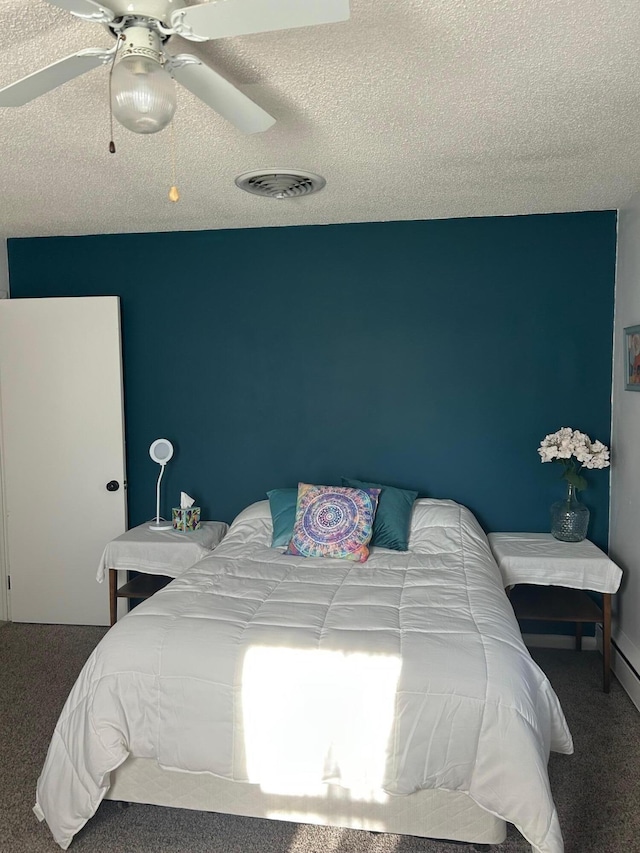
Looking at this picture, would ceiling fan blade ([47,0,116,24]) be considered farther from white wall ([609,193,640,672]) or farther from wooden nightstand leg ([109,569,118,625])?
wooden nightstand leg ([109,569,118,625])

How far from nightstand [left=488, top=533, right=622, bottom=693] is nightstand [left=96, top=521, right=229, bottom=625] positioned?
1665 millimetres

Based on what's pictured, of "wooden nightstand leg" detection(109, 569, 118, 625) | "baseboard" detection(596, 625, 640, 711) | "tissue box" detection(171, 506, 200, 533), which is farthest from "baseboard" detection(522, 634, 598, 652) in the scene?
"wooden nightstand leg" detection(109, 569, 118, 625)

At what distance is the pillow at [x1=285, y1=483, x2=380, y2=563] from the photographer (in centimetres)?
363

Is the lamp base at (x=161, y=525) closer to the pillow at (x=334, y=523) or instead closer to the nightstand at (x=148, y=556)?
the nightstand at (x=148, y=556)

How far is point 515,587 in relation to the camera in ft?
13.5

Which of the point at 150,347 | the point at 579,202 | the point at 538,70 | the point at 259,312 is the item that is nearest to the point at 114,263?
the point at 150,347

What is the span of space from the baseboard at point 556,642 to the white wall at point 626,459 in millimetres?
237

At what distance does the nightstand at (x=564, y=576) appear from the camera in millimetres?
3629

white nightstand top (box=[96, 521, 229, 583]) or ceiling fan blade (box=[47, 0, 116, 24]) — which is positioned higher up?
ceiling fan blade (box=[47, 0, 116, 24])

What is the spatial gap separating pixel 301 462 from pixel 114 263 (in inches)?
68.0

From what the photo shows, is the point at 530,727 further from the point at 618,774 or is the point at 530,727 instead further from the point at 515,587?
the point at 515,587

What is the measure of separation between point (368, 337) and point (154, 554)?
5.81 ft

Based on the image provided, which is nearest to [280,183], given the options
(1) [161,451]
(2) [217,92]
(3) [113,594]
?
(2) [217,92]

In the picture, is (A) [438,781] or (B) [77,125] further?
(B) [77,125]
